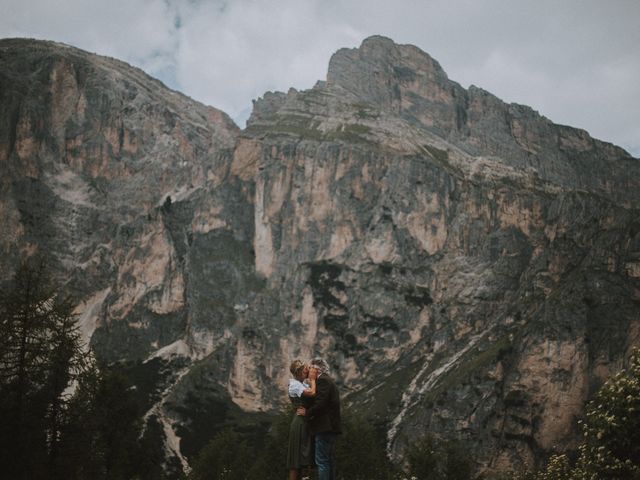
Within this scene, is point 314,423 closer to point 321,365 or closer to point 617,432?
point 321,365

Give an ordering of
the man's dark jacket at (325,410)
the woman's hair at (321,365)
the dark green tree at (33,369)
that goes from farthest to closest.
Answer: the dark green tree at (33,369)
the woman's hair at (321,365)
the man's dark jacket at (325,410)

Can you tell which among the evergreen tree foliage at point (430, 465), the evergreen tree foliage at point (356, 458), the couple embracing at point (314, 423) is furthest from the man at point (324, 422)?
the evergreen tree foliage at point (430, 465)

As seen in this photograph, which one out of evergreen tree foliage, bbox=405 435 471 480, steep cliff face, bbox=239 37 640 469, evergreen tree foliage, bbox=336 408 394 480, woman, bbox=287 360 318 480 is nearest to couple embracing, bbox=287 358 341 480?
woman, bbox=287 360 318 480

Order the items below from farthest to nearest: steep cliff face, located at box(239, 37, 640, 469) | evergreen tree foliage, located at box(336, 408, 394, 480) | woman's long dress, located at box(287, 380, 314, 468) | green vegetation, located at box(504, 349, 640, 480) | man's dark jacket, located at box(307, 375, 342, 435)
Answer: steep cliff face, located at box(239, 37, 640, 469), evergreen tree foliage, located at box(336, 408, 394, 480), green vegetation, located at box(504, 349, 640, 480), woman's long dress, located at box(287, 380, 314, 468), man's dark jacket, located at box(307, 375, 342, 435)

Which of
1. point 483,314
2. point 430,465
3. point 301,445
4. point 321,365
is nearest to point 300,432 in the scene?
point 301,445

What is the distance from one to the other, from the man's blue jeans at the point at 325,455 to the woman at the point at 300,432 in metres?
0.27

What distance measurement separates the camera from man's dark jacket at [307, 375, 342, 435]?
16281 mm

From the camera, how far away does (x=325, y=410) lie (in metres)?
16.5

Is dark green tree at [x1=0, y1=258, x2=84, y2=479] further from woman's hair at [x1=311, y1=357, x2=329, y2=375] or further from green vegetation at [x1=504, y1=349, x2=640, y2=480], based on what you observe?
green vegetation at [x1=504, y1=349, x2=640, y2=480]

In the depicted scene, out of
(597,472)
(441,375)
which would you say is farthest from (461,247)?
(597,472)

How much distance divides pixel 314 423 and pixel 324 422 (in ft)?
0.85

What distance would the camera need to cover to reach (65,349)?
26.9 metres

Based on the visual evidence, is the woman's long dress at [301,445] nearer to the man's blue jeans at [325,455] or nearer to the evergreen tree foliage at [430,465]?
the man's blue jeans at [325,455]

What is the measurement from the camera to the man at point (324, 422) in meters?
16.3
